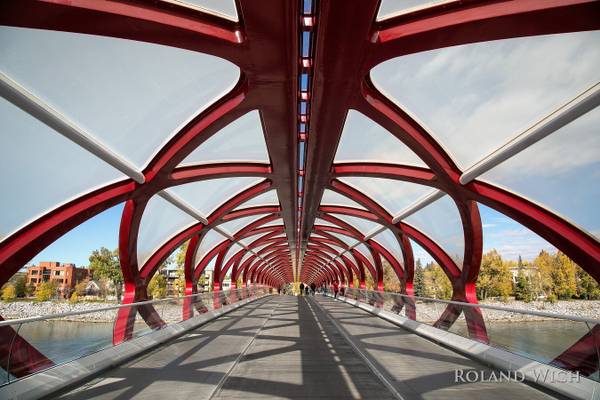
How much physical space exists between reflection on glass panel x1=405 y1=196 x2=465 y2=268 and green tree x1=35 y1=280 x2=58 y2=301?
70.7m

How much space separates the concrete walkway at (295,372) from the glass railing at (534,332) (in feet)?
2.05

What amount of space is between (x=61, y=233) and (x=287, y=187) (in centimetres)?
822

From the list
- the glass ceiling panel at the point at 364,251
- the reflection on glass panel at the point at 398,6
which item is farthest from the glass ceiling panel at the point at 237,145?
the glass ceiling panel at the point at 364,251

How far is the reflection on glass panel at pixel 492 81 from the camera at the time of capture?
247 inches

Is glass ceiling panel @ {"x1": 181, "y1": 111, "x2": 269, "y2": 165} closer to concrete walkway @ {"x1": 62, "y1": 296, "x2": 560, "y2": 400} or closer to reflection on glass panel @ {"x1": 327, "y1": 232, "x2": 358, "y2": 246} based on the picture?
concrete walkway @ {"x1": 62, "y1": 296, "x2": 560, "y2": 400}

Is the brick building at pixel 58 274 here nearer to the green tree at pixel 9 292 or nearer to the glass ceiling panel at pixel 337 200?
the green tree at pixel 9 292

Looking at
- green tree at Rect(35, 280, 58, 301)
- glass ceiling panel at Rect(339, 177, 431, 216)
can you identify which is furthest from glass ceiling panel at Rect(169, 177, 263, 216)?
green tree at Rect(35, 280, 58, 301)

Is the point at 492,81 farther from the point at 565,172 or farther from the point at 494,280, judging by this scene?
the point at 494,280

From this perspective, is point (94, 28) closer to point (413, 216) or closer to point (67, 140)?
point (67, 140)

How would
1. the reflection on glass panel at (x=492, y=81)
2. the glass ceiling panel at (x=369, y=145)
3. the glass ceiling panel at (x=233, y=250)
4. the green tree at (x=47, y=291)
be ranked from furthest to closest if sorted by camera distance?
the green tree at (x=47, y=291) → the glass ceiling panel at (x=233, y=250) → the glass ceiling panel at (x=369, y=145) → the reflection on glass panel at (x=492, y=81)

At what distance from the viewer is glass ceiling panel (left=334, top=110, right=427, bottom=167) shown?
32.7ft

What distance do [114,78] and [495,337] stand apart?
8.68 m

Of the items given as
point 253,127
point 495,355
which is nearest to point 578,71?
point 495,355

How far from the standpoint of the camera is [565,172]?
29.0 feet
